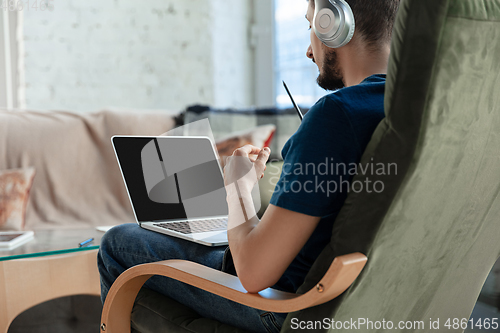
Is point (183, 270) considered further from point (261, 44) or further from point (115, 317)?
point (261, 44)

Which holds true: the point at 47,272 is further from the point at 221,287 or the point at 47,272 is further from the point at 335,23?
the point at 335,23

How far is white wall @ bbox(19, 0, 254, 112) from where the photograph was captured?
Result: 2770 mm

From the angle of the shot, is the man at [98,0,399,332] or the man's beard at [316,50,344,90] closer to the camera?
the man at [98,0,399,332]

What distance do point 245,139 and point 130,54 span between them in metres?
1.38

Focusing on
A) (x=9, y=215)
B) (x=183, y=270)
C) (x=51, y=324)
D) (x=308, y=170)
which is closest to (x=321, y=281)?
(x=308, y=170)

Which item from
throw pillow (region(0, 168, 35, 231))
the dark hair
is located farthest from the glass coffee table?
the dark hair

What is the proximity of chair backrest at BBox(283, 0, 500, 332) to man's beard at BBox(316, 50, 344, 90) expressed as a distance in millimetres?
275

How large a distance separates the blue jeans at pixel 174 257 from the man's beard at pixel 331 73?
16.2 inches

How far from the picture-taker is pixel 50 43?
2.77 meters

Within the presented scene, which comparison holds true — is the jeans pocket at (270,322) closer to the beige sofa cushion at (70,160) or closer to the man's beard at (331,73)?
the man's beard at (331,73)

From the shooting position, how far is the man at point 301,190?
0.60 m

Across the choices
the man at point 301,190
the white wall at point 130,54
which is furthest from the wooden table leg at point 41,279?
the white wall at point 130,54

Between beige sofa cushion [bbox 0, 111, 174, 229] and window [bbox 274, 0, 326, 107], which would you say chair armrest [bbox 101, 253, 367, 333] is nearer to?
beige sofa cushion [bbox 0, 111, 174, 229]

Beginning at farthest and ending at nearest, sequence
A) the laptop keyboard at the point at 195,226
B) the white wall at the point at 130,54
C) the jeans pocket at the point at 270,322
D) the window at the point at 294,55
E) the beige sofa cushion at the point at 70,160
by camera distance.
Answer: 1. the window at the point at 294,55
2. the white wall at the point at 130,54
3. the beige sofa cushion at the point at 70,160
4. the laptop keyboard at the point at 195,226
5. the jeans pocket at the point at 270,322
